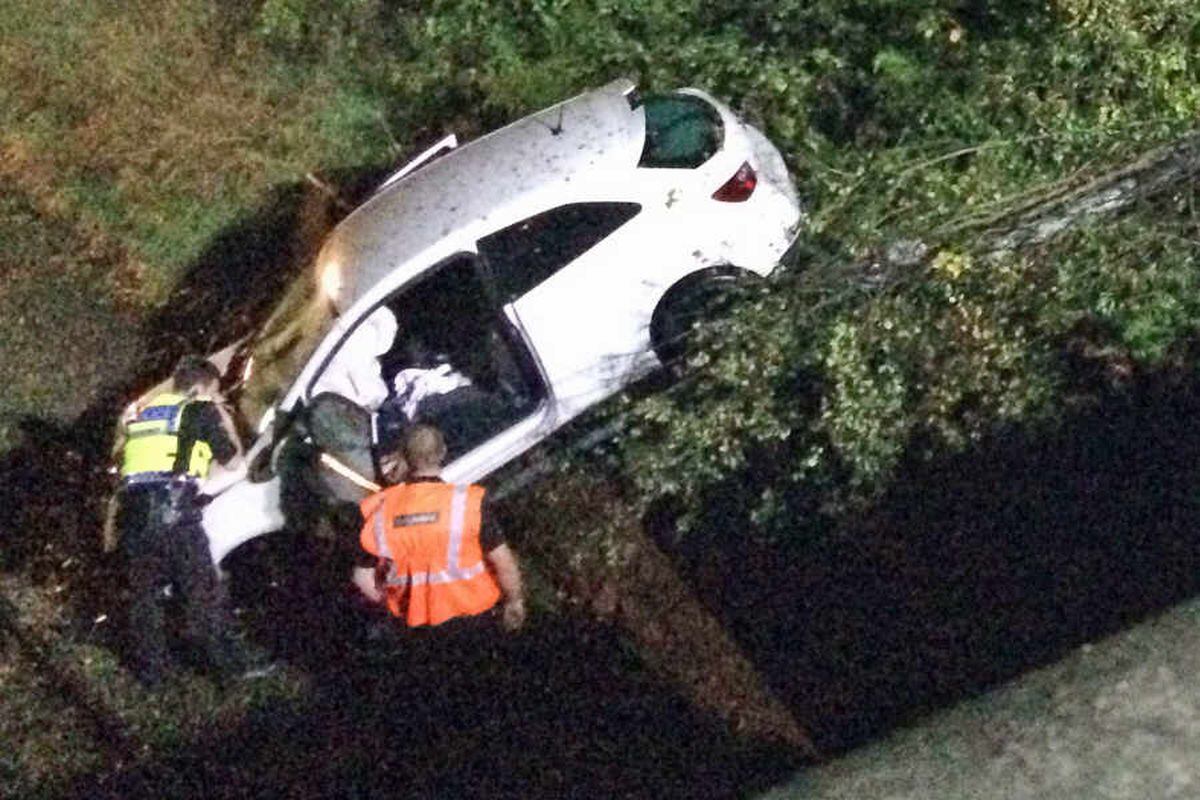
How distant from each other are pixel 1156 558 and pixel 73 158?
7.95 m

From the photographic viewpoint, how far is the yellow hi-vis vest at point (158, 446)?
24.1ft

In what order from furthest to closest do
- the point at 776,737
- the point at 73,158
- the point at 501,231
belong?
the point at 73,158, the point at 501,231, the point at 776,737

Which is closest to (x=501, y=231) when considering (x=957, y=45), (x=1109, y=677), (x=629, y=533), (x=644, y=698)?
(x=629, y=533)

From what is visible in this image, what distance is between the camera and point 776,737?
23.2 ft

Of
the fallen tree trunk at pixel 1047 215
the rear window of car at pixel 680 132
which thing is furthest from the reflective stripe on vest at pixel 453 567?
the fallen tree trunk at pixel 1047 215

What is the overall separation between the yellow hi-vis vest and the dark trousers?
11 centimetres

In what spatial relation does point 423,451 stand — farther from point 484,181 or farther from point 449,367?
point 484,181

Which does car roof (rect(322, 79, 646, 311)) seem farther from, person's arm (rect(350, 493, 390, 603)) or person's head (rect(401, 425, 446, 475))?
person's arm (rect(350, 493, 390, 603))

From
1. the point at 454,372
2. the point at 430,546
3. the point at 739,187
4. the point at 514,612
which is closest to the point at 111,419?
the point at 454,372

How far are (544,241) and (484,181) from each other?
456 millimetres

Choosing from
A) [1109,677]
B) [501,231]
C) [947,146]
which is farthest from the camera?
[947,146]

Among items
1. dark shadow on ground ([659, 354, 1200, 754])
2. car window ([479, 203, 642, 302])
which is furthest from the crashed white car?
dark shadow on ground ([659, 354, 1200, 754])

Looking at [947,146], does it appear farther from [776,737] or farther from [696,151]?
[776,737]

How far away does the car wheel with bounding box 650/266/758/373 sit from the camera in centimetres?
794
